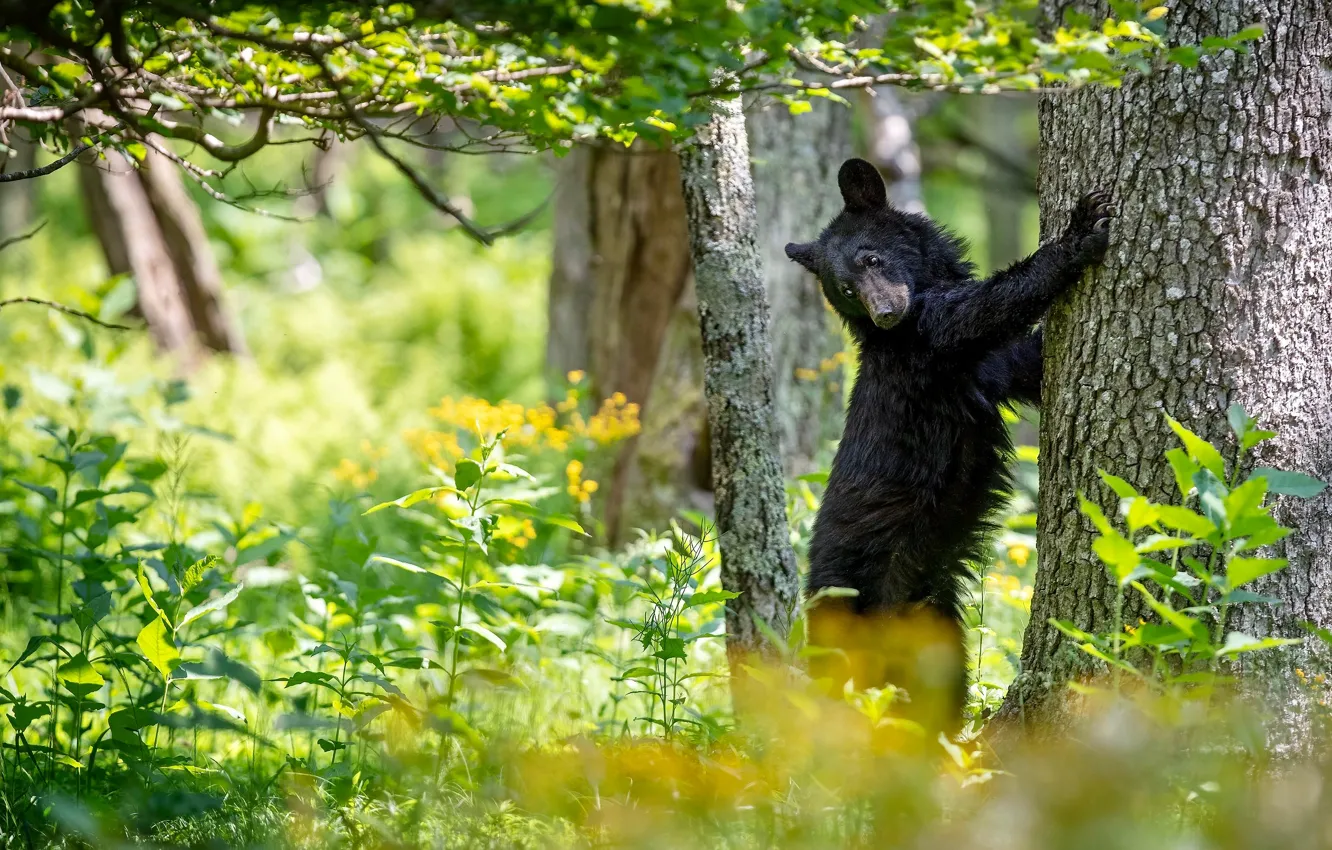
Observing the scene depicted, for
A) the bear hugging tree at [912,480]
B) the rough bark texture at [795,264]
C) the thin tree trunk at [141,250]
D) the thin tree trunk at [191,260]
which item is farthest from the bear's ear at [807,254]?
the thin tree trunk at [191,260]

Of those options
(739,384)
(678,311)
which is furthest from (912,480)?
(678,311)

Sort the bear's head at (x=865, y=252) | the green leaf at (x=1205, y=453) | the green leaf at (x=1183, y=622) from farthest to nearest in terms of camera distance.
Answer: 1. the bear's head at (x=865, y=252)
2. the green leaf at (x=1205, y=453)
3. the green leaf at (x=1183, y=622)

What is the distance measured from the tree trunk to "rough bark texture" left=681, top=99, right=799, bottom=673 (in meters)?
8.95

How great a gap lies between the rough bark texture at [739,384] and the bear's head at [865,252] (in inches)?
18.1

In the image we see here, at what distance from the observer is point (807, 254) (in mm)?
4719

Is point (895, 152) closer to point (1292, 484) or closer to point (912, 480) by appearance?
point (912, 480)

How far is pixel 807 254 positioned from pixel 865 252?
36 centimetres

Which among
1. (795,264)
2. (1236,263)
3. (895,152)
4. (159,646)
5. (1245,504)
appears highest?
(895,152)

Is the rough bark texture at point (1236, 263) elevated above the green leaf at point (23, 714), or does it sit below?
above

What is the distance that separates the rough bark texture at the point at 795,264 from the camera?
659 cm

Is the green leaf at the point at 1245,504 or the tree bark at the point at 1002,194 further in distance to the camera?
the tree bark at the point at 1002,194

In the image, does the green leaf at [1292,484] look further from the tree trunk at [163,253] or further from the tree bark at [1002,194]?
the tree trunk at [163,253]

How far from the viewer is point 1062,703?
330cm

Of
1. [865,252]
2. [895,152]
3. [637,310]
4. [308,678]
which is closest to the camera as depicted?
[308,678]
